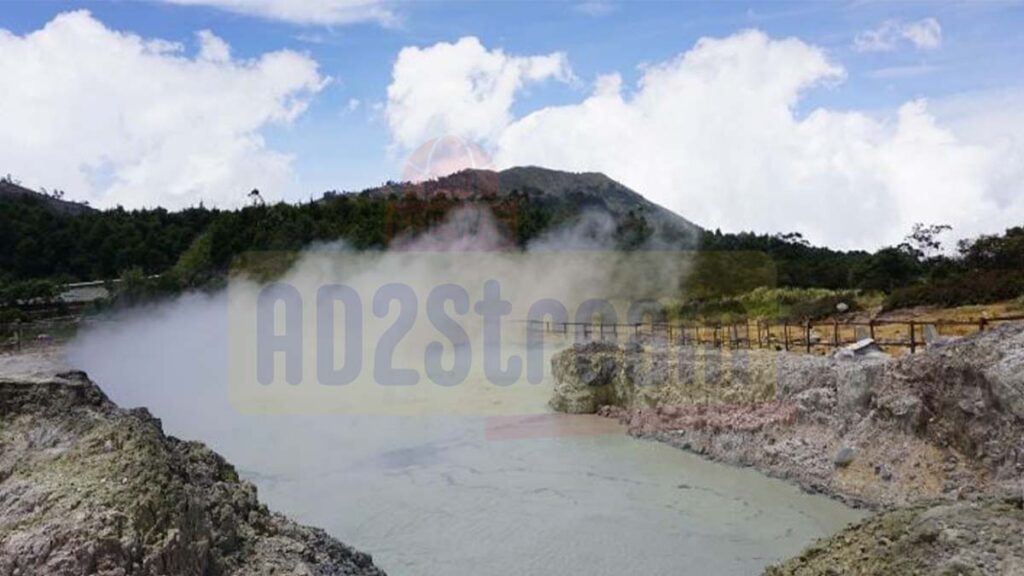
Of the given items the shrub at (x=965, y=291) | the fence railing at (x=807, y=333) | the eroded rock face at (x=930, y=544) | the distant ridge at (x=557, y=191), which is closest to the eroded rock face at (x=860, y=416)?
the fence railing at (x=807, y=333)

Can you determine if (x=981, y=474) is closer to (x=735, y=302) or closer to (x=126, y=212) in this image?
(x=735, y=302)

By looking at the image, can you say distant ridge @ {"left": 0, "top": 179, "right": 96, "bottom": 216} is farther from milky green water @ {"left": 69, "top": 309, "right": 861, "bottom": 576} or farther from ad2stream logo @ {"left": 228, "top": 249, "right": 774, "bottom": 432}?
milky green water @ {"left": 69, "top": 309, "right": 861, "bottom": 576}

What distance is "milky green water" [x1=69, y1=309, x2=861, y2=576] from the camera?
967 centimetres

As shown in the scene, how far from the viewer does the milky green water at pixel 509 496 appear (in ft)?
31.7

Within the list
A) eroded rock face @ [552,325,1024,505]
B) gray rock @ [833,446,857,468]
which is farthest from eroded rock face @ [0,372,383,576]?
gray rock @ [833,446,857,468]

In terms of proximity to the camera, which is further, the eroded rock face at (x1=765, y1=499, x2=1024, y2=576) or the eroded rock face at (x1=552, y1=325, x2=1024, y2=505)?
the eroded rock face at (x1=552, y1=325, x2=1024, y2=505)

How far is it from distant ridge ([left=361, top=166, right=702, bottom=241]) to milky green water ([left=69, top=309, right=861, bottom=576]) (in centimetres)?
3470

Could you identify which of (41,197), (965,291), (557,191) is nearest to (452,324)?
(965,291)

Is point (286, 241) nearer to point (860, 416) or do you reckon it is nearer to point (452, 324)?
point (452, 324)

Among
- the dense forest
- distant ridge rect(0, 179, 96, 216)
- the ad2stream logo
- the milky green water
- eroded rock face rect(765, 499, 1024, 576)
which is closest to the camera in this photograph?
eroded rock face rect(765, 499, 1024, 576)

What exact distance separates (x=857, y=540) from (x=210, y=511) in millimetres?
4169

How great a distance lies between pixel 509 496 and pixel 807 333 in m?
7.93

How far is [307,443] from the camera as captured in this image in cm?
1630

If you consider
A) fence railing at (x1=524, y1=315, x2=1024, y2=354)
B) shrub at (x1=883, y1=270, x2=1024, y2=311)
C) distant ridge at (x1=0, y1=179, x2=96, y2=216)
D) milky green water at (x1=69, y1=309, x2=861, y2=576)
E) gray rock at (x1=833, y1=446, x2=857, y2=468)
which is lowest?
milky green water at (x1=69, y1=309, x2=861, y2=576)
